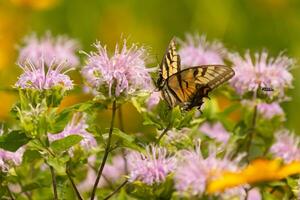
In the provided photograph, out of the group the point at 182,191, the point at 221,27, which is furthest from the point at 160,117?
the point at 221,27

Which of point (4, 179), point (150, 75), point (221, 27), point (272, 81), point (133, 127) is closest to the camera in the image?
point (4, 179)

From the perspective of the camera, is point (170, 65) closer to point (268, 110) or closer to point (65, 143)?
point (65, 143)

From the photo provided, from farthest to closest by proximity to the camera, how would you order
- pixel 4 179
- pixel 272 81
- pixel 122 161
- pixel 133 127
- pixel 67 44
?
pixel 133 127, pixel 67 44, pixel 122 161, pixel 272 81, pixel 4 179

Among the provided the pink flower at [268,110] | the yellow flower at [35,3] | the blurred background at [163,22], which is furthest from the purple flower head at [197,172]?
the blurred background at [163,22]

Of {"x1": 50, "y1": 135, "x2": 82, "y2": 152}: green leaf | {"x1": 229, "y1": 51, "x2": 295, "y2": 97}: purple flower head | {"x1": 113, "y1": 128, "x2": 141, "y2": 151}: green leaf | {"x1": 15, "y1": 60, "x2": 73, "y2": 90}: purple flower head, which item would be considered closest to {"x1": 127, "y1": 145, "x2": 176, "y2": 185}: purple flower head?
{"x1": 113, "y1": 128, "x2": 141, "y2": 151}: green leaf

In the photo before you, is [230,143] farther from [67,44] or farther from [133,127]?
[133,127]

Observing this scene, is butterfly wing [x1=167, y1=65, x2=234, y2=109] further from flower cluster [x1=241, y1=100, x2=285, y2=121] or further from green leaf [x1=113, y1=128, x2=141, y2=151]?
flower cluster [x1=241, y1=100, x2=285, y2=121]

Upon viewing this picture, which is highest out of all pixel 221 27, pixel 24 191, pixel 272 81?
pixel 221 27

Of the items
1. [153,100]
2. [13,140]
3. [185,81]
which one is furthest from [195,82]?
[13,140]
